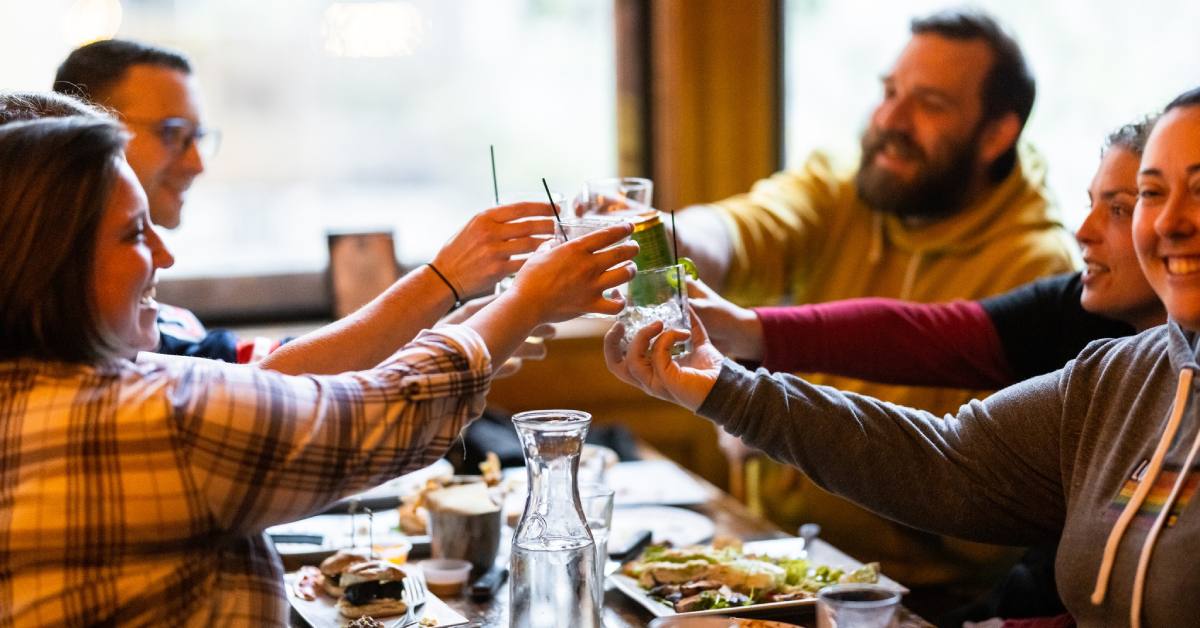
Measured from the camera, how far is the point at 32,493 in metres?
1.06

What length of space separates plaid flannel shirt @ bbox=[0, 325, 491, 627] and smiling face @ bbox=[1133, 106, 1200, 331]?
2.59 feet

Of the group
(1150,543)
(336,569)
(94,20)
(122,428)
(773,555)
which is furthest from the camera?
(94,20)

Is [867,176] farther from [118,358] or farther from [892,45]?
[118,358]

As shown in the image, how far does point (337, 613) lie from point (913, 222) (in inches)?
62.7

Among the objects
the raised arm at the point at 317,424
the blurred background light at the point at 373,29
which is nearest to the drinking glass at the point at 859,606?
the raised arm at the point at 317,424

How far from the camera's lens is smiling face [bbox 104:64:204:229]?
2090mm

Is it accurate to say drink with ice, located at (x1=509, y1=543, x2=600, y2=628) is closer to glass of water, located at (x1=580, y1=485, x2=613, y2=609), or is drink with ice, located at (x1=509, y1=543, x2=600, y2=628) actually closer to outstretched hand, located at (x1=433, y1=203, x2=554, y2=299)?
glass of water, located at (x1=580, y1=485, x2=613, y2=609)

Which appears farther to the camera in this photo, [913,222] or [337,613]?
[913,222]

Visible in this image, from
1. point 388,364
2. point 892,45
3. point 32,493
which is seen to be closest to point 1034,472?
point 388,364

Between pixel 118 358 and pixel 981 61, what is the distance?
195 cm

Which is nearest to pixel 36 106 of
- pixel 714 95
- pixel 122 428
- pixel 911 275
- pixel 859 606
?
pixel 122 428

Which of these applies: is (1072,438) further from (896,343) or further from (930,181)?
(930,181)

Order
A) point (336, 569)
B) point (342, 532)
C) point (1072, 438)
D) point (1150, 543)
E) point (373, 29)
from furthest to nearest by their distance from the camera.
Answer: point (373, 29), point (342, 532), point (336, 569), point (1072, 438), point (1150, 543)

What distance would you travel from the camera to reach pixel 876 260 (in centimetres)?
269
